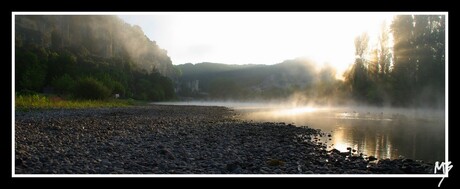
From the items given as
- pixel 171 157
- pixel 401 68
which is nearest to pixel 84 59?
pixel 401 68

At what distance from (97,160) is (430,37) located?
1986 inches

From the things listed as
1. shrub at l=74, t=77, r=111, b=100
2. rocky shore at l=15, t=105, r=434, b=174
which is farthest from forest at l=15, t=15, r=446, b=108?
rocky shore at l=15, t=105, r=434, b=174

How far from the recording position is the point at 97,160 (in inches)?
365

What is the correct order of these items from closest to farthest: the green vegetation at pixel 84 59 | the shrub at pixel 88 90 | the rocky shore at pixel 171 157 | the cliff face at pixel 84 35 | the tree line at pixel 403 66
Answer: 1. the rocky shore at pixel 171 157
2. the tree line at pixel 403 66
3. the shrub at pixel 88 90
4. the green vegetation at pixel 84 59
5. the cliff face at pixel 84 35

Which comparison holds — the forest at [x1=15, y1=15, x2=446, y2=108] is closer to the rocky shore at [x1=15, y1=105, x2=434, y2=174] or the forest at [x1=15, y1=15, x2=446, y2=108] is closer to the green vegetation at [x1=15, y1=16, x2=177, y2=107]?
the green vegetation at [x1=15, y1=16, x2=177, y2=107]

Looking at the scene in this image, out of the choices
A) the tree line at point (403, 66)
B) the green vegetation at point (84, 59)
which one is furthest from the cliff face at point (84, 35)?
the tree line at point (403, 66)

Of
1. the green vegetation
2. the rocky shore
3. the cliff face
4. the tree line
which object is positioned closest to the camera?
the rocky shore

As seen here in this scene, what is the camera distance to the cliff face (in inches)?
4341

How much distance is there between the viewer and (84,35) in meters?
125

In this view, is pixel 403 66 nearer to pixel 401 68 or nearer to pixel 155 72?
pixel 401 68

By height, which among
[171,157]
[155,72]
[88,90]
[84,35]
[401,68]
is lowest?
[171,157]

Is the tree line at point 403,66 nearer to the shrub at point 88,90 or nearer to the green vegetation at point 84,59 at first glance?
the shrub at point 88,90

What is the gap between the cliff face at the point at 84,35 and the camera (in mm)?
110250
